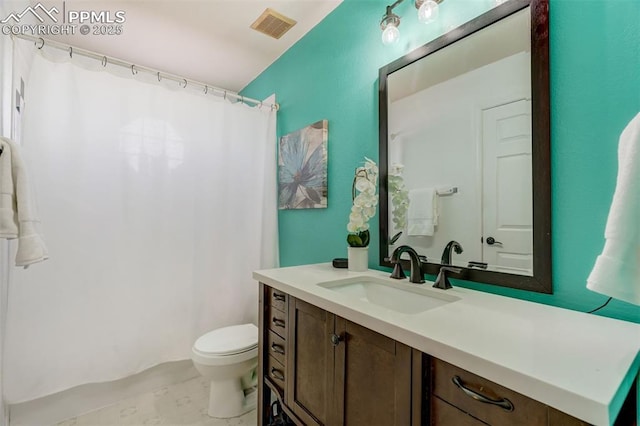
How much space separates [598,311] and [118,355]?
2335 millimetres

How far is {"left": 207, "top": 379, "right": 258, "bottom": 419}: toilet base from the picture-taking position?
170 centimetres

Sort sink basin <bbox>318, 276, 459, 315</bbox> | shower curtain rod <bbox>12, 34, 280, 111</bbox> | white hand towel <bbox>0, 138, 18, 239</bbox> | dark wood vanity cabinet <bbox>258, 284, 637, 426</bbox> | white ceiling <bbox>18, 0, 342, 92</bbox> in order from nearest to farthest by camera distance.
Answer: dark wood vanity cabinet <bbox>258, 284, 637, 426</bbox>, white hand towel <bbox>0, 138, 18, 239</bbox>, sink basin <bbox>318, 276, 459, 315</bbox>, shower curtain rod <bbox>12, 34, 280, 111</bbox>, white ceiling <bbox>18, 0, 342, 92</bbox>

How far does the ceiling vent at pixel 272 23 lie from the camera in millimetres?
1778

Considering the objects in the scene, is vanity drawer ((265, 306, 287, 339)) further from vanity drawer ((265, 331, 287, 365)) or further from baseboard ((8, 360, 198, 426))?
baseboard ((8, 360, 198, 426))

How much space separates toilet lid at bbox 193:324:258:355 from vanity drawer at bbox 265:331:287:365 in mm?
361

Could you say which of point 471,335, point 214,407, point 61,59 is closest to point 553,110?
point 471,335

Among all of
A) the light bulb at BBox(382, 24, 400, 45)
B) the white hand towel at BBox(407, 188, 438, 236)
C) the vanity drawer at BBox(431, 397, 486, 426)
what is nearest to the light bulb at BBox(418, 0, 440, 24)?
the light bulb at BBox(382, 24, 400, 45)

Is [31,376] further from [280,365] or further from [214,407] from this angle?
[280,365]

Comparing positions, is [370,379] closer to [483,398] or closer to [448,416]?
[448,416]

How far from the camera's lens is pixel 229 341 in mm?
1752

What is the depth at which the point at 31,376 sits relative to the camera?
1.55 m

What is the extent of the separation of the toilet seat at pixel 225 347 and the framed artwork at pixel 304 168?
93 cm

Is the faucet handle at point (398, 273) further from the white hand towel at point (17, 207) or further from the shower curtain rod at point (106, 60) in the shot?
the shower curtain rod at point (106, 60)

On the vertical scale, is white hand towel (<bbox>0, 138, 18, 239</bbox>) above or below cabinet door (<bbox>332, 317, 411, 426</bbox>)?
above
